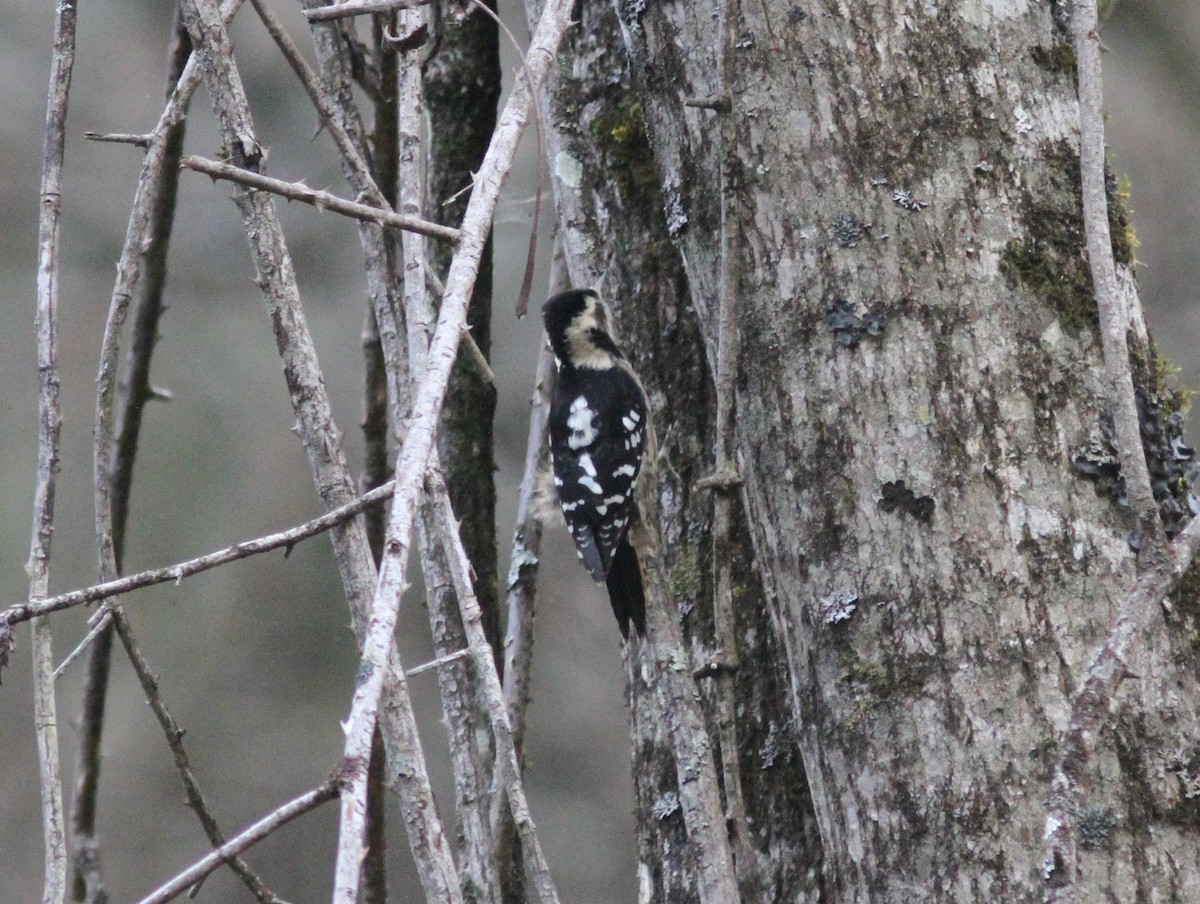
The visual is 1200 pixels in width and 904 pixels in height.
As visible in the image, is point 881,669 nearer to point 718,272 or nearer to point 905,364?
point 905,364

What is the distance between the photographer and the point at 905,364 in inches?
72.7

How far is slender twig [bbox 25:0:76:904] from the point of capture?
70.8 inches

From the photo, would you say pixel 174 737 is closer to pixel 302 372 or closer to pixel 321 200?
pixel 302 372

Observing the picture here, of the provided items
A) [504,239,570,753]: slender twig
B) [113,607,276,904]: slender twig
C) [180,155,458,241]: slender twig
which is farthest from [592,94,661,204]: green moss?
[113,607,276,904]: slender twig

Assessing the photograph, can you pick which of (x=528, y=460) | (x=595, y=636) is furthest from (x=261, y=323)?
(x=528, y=460)

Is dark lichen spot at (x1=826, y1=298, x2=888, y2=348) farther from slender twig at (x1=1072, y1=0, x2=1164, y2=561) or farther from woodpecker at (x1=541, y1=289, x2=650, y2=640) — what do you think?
woodpecker at (x1=541, y1=289, x2=650, y2=640)

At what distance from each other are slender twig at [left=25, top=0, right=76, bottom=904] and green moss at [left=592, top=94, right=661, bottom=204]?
38.9 inches

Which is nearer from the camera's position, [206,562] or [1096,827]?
[206,562]

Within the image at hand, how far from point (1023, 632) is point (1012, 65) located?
0.84m

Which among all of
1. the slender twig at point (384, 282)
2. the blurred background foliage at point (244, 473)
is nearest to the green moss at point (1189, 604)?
the slender twig at point (384, 282)

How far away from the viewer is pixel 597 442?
3.15 m

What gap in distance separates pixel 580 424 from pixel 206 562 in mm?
1850

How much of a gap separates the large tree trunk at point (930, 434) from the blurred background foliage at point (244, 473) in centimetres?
691

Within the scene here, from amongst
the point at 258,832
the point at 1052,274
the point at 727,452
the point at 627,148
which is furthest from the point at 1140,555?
the point at 627,148
